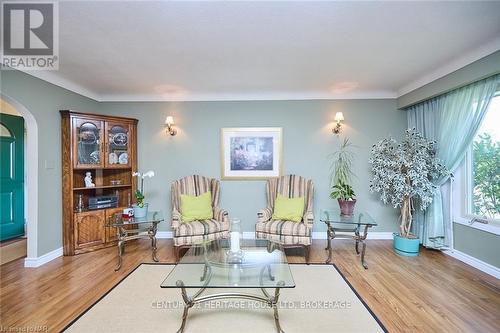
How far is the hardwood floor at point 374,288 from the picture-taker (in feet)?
6.96

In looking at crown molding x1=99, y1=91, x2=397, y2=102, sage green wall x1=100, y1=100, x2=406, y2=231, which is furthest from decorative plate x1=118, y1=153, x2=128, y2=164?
crown molding x1=99, y1=91, x2=397, y2=102

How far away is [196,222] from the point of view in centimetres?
352

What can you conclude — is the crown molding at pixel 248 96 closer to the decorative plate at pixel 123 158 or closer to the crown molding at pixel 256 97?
the crown molding at pixel 256 97

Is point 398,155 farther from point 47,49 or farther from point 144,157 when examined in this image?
point 47,49

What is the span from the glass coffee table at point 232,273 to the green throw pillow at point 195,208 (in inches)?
34.7

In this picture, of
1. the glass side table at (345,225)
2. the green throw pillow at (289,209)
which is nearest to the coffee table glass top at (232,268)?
the green throw pillow at (289,209)

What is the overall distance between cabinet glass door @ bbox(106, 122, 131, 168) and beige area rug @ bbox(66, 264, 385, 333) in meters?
2.11

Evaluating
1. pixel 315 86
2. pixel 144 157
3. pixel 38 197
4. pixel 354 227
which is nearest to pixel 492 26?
pixel 315 86

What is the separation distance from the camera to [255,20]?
2.14 metres

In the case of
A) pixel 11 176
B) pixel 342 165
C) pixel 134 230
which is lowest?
pixel 134 230

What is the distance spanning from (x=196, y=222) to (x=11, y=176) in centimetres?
301

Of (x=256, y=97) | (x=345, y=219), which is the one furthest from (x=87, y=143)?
(x=345, y=219)

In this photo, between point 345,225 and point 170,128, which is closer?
point 345,225
